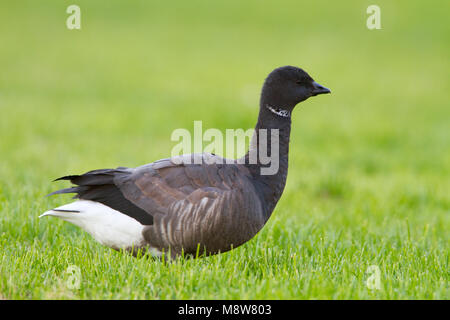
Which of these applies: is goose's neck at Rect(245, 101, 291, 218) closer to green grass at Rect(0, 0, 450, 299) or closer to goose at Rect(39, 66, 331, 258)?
goose at Rect(39, 66, 331, 258)

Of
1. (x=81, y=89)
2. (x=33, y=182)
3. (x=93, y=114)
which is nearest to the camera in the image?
(x=33, y=182)

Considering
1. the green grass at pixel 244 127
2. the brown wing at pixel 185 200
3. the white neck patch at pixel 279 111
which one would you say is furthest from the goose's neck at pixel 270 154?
the green grass at pixel 244 127

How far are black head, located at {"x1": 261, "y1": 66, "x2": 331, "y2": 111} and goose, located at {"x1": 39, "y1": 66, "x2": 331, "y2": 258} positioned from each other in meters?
0.70

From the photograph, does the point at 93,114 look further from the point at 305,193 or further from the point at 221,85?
the point at 305,193

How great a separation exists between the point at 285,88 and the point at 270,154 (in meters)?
0.67

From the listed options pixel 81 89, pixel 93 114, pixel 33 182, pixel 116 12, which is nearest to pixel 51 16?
pixel 116 12

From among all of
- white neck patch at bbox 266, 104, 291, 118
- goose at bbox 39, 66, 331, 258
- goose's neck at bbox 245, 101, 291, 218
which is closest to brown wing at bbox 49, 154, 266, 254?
goose at bbox 39, 66, 331, 258

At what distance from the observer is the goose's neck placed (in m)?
5.23

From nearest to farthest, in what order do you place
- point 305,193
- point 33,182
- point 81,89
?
point 33,182 < point 305,193 < point 81,89

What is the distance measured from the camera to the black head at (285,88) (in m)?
5.47

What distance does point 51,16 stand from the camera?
30.1 meters

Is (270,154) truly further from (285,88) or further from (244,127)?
(244,127)
